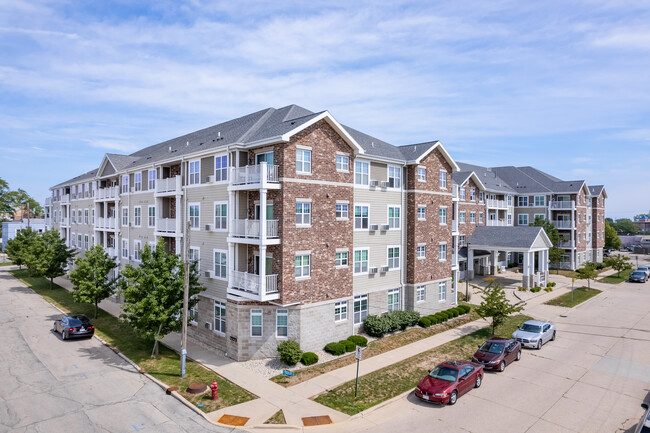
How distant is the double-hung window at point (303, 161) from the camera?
22.2 metres

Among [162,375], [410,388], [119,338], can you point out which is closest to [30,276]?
[119,338]

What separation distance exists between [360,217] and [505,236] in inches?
1050

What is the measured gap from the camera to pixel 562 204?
57344mm

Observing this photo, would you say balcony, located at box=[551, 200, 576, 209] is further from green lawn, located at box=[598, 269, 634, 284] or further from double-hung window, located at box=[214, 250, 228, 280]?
double-hung window, located at box=[214, 250, 228, 280]

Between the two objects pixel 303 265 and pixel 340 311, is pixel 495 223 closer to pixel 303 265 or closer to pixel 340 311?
pixel 340 311

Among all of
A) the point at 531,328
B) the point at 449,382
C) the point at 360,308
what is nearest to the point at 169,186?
the point at 360,308

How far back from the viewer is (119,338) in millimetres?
25281

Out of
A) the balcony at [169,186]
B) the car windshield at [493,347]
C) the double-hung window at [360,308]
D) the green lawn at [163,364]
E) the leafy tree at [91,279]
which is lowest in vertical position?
the green lawn at [163,364]

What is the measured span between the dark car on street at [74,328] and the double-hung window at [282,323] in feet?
42.7

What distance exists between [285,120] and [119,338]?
17673 millimetres

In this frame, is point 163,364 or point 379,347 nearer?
point 163,364

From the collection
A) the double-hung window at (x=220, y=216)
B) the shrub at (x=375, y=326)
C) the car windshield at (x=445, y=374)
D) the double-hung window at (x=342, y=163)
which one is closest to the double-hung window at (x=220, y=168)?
the double-hung window at (x=220, y=216)

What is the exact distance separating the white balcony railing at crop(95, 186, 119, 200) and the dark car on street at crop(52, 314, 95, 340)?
14.2 meters

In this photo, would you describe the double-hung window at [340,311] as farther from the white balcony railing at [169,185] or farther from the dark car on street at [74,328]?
the dark car on street at [74,328]
